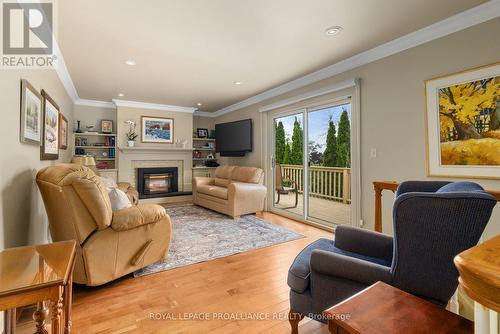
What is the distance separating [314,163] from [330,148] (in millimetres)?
407

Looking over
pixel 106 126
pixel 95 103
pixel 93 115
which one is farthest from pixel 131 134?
pixel 95 103

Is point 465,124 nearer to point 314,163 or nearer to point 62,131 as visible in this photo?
point 314,163

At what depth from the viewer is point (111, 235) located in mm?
2061

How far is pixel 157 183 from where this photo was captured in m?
6.24

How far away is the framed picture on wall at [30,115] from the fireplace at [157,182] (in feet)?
11.8

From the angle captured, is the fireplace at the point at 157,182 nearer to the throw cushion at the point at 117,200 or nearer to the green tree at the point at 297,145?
the green tree at the point at 297,145

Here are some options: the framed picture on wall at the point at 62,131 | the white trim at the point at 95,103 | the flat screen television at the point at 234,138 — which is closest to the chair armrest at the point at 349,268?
the framed picture on wall at the point at 62,131

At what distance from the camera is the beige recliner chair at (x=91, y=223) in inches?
73.9

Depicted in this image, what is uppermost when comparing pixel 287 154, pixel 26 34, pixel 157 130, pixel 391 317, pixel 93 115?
pixel 93 115

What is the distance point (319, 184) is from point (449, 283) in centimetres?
355

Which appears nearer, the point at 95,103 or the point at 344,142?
the point at 344,142

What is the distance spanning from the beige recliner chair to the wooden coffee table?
6.18 feet

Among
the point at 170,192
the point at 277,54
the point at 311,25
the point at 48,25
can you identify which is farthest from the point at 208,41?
the point at 170,192

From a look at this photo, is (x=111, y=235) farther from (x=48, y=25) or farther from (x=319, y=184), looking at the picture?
(x=319, y=184)
